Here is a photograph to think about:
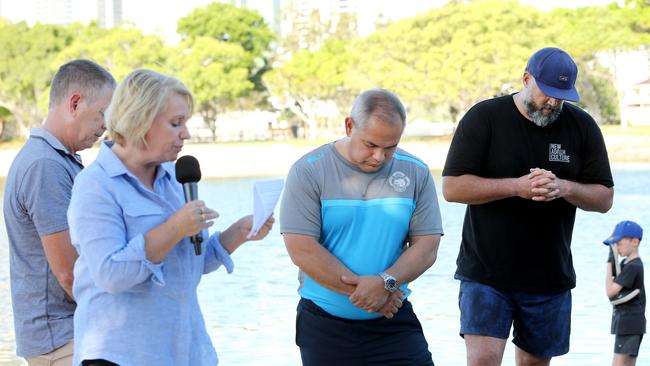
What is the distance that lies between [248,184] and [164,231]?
29613mm

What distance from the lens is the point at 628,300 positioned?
6.02m

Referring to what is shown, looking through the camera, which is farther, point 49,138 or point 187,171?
point 49,138

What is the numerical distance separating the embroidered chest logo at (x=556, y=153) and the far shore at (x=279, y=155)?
105 ft

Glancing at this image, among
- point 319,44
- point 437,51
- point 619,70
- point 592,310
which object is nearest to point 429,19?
point 437,51

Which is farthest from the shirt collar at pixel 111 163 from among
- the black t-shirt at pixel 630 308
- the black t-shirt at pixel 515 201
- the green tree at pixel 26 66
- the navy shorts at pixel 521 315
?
the green tree at pixel 26 66

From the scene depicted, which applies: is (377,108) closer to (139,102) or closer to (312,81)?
(139,102)

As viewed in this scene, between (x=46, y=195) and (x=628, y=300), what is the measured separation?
3.62m

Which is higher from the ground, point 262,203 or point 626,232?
point 262,203

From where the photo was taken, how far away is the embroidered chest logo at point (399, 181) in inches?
151

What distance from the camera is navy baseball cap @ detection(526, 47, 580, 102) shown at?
441 centimetres

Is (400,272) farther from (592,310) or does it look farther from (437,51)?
(437,51)

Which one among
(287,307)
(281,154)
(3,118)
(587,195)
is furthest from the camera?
(3,118)

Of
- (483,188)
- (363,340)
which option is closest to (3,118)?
(483,188)

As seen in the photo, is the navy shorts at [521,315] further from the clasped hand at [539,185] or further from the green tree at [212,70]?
the green tree at [212,70]
